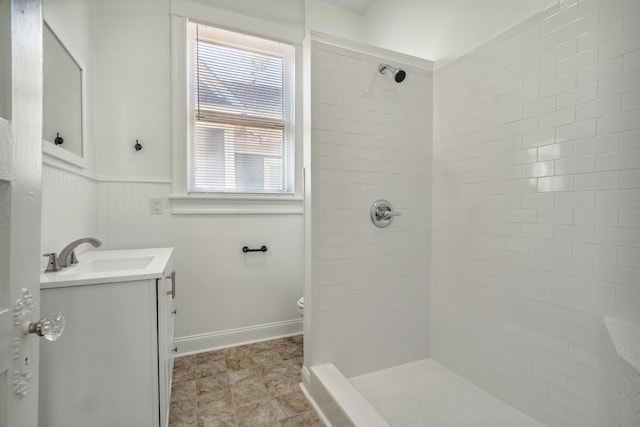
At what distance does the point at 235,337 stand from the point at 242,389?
2.00ft

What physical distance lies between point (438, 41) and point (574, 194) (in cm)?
134

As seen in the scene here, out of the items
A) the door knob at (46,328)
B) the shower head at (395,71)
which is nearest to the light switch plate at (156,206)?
the door knob at (46,328)

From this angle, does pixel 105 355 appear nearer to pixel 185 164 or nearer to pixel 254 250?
pixel 254 250

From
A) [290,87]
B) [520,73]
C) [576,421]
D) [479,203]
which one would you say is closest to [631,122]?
[520,73]

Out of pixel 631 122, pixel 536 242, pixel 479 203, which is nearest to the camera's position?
pixel 631 122

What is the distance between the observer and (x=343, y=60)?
169 centimetres

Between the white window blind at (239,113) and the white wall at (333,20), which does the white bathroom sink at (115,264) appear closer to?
the white window blind at (239,113)

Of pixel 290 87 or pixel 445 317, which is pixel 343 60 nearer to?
pixel 290 87

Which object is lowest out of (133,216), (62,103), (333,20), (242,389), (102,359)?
A: (242,389)

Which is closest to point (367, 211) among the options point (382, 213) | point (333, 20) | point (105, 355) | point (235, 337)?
point (382, 213)

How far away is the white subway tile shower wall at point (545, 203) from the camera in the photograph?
1107mm

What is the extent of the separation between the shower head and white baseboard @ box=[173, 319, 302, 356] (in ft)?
6.72

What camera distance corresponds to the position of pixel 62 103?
1525 mm

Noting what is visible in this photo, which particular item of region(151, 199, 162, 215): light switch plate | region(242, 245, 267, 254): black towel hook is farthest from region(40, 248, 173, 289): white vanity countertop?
region(242, 245, 267, 254): black towel hook
